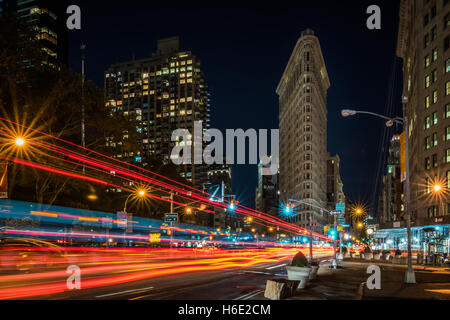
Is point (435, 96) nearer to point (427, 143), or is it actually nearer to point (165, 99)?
point (427, 143)

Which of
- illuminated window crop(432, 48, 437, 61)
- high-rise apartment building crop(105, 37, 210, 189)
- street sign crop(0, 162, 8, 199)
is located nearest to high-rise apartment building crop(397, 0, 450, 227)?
illuminated window crop(432, 48, 437, 61)

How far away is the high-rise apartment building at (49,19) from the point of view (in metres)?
125

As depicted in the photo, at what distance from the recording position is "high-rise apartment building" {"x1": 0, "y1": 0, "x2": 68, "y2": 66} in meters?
125

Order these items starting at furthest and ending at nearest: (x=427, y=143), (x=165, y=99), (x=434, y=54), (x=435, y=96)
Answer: (x=165, y=99)
(x=427, y=143)
(x=434, y=54)
(x=435, y=96)

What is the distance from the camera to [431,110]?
5734cm

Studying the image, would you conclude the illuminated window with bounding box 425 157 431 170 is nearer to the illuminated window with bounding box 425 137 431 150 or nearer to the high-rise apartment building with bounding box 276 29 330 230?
the illuminated window with bounding box 425 137 431 150

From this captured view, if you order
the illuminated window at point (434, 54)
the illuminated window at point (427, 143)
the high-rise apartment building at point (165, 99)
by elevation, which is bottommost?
the illuminated window at point (427, 143)

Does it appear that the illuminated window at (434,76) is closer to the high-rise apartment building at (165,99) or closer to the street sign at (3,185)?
the street sign at (3,185)

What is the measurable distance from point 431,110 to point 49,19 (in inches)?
4470

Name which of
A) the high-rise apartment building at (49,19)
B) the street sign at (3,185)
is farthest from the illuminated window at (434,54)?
the high-rise apartment building at (49,19)

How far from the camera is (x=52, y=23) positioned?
428 feet

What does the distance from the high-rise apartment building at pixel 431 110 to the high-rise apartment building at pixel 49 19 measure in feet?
320

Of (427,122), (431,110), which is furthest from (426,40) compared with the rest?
(427,122)

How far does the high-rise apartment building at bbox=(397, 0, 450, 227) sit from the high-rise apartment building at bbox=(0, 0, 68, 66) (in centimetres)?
9738
